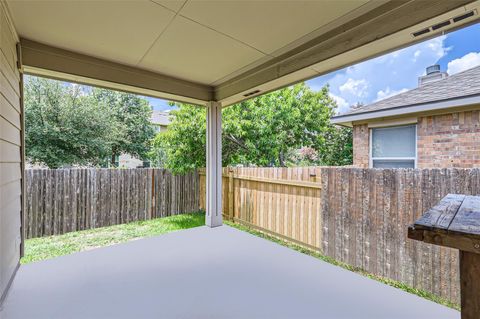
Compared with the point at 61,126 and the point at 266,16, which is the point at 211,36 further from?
the point at 61,126

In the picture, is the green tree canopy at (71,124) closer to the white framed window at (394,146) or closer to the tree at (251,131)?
the tree at (251,131)

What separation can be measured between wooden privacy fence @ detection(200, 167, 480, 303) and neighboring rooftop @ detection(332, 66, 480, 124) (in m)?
1.80

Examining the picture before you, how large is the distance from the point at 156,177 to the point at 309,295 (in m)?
4.27

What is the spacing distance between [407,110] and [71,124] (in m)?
9.07

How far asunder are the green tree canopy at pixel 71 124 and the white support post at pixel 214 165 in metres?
6.09

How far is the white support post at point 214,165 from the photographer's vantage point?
4.00 meters

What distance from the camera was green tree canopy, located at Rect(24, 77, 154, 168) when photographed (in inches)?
280

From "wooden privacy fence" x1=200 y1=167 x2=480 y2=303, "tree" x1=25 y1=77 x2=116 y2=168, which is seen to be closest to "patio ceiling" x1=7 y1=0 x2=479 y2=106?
"wooden privacy fence" x1=200 y1=167 x2=480 y2=303

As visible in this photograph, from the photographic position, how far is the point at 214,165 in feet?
13.3

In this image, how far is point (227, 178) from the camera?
5.07m

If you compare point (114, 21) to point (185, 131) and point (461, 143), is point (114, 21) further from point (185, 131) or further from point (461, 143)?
point (461, 143)

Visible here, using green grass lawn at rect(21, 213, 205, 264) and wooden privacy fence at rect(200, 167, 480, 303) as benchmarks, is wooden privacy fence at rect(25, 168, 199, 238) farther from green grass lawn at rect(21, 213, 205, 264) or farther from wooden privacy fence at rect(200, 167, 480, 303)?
wooden privacy fence at rect(200, 167, 480, 303)

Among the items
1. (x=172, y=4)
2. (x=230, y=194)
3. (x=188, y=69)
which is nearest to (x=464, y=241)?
(x=172, y=4)

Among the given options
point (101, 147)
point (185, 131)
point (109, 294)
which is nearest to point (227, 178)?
point (185, 131)
